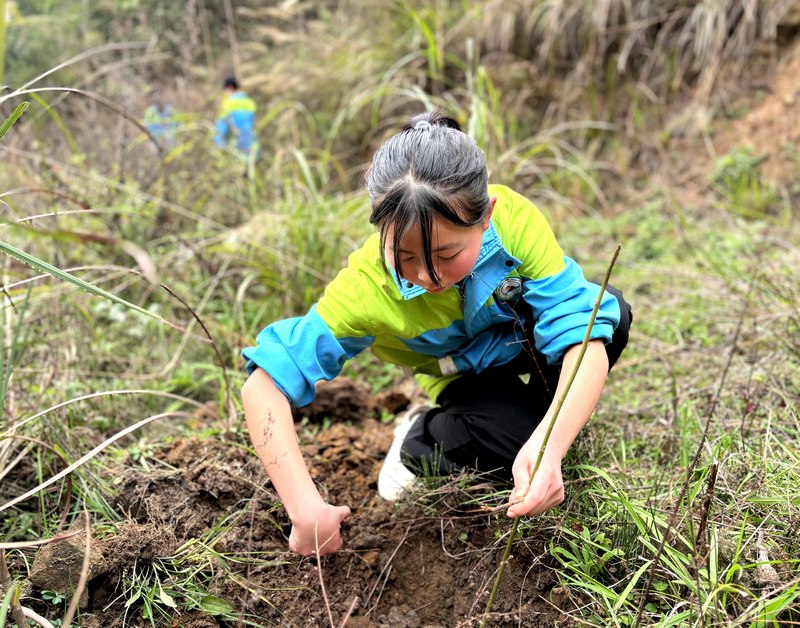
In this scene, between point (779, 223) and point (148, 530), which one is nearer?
point (148, 530)

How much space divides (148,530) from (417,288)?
720 mm

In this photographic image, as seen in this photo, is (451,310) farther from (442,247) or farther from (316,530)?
(316,530)

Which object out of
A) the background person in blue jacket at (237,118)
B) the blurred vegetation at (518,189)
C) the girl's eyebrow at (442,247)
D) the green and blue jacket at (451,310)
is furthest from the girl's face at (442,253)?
the background person in blue jacket at (237,118)

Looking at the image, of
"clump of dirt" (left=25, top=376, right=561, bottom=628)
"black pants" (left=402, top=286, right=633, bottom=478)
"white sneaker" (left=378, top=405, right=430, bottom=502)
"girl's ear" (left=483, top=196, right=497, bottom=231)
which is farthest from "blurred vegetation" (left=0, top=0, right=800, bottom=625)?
"girl's ear" (left=483, top=196, right=497, bottom=231)

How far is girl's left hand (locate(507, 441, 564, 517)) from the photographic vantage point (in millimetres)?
1187

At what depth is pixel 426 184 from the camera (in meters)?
1.30

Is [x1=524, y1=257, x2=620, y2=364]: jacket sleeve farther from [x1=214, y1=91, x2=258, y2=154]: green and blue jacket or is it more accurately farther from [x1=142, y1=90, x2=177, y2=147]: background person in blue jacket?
[x1=214, y1=91, x2=258, y2=154]: green and blue jacket

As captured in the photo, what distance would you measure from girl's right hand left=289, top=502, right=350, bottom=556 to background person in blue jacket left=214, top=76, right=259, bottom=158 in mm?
3075

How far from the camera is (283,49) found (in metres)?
→ 7.01

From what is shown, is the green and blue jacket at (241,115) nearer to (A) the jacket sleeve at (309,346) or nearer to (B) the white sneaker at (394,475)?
(B) the white sneaker at (394,475)

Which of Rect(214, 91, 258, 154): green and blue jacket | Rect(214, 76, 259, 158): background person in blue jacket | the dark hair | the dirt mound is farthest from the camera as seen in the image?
Rect(214, 91, 258, 154): green and blue jacket

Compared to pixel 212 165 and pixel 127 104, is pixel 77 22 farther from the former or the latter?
pixel 212 165

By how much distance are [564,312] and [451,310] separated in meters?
0.27

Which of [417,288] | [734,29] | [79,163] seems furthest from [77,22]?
[417,288]
